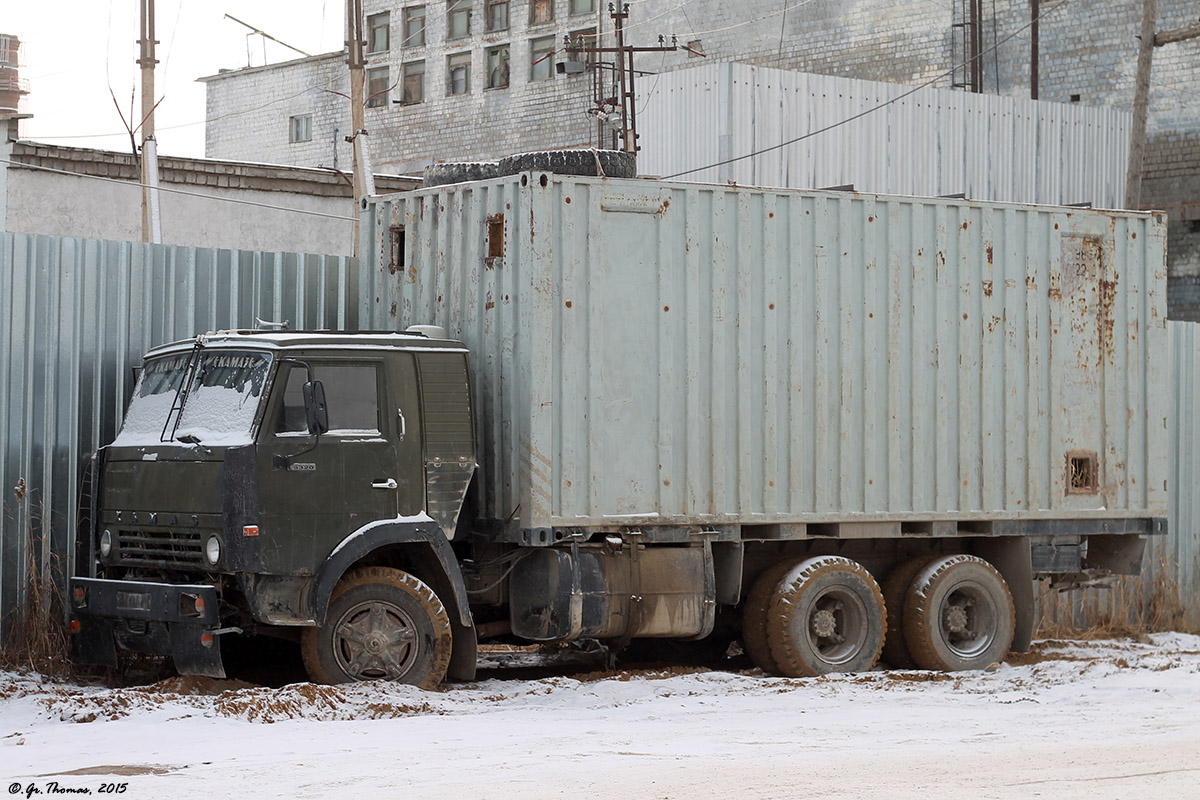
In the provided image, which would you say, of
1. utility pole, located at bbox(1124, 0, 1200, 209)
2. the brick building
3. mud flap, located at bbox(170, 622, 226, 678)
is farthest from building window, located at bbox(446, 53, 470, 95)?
mud flap, located at bbox(170, 622, 226, 678)

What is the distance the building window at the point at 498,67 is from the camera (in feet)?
169

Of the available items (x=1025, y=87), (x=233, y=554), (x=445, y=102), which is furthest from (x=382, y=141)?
(x=233, y=554)

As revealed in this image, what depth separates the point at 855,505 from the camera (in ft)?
37.6

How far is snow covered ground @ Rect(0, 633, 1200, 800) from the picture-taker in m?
7.19

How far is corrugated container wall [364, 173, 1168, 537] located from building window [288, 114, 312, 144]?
43.6 meters

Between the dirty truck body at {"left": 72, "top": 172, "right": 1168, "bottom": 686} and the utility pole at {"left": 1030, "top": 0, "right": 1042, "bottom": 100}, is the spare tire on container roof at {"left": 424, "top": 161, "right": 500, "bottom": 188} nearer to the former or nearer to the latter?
the dirty truck body at {"left": 72, "top": 172, "right": 1168, "bottom": 686}

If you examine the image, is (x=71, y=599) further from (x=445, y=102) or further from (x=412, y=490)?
(x=445, y=102)

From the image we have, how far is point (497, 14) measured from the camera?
53031mm

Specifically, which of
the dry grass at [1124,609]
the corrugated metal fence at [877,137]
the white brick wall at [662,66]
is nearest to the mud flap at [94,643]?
the dry grass at [1124,609]

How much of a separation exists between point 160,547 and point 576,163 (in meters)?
3.65

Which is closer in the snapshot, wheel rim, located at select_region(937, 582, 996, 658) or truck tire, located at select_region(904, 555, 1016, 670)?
truck tire, located at select_region(904, 555, 1016, 670)

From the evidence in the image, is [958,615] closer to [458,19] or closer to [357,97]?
[357,97]

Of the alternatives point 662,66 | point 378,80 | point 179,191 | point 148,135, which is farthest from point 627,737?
point 378,80

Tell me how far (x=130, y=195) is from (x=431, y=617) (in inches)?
643
